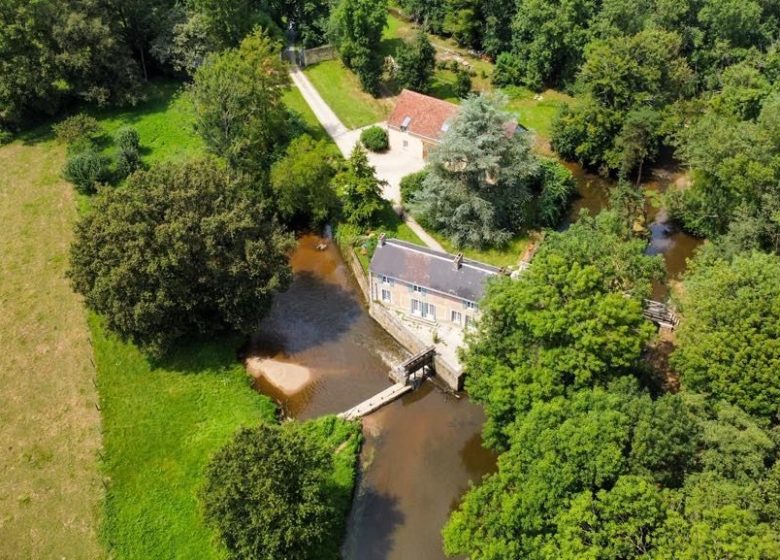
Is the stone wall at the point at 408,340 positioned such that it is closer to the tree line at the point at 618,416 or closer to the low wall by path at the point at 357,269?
the low wall by path at the point at 357,269

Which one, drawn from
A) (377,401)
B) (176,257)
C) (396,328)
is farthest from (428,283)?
(176,257)

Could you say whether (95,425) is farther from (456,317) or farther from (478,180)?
(478,180)

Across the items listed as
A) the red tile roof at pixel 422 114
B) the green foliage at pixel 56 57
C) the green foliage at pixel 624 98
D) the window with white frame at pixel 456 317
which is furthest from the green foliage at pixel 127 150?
the green foliage at pixel 624 98

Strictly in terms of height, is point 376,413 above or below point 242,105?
below

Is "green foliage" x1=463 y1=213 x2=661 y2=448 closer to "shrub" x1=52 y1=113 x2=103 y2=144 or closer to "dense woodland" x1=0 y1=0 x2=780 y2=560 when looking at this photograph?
"dense woodland" x1=0 y1=0 x2=780 y2=560

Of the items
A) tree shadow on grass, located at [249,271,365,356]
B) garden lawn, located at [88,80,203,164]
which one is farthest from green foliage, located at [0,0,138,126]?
tree shadow on grass, located at [249,271,365,356]

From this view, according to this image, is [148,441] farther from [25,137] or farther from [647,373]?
[25,137]

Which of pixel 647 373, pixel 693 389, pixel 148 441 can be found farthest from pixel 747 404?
pixel 148 441
